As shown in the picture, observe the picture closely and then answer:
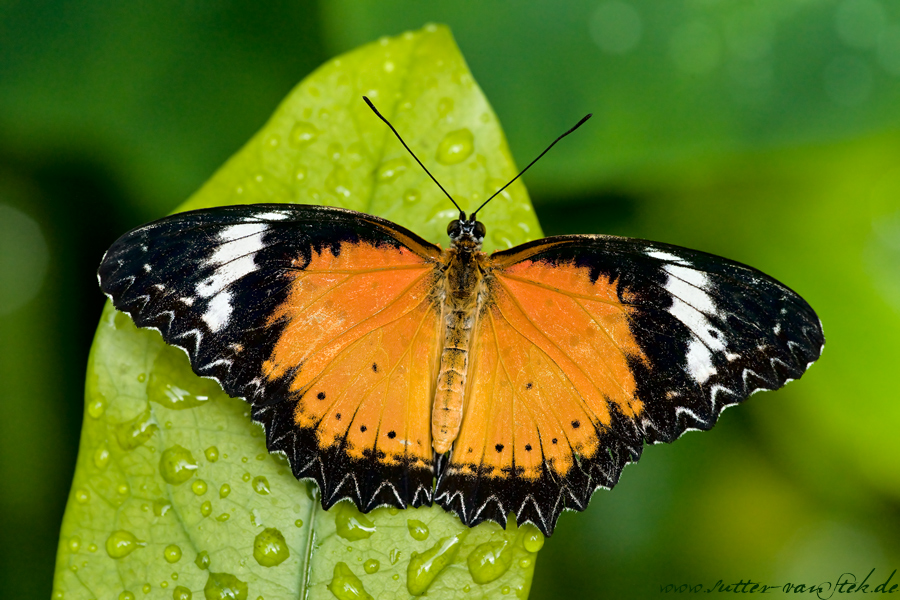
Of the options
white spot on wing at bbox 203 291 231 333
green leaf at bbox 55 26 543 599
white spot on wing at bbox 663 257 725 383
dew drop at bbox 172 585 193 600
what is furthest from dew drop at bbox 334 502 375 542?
white spot on wing at bbox 663 257 725 383

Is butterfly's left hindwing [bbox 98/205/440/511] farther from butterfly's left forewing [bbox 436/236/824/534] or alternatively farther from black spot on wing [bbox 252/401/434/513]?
butterfly's left forewing [bbox 436/236/824/534]

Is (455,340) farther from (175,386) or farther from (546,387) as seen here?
(175,386)

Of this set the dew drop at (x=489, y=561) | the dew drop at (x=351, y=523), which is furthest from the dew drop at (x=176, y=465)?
the dew drop at (x=489, y=561)

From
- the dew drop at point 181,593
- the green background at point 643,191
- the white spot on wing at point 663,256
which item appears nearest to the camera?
the dew drop at point 181,593

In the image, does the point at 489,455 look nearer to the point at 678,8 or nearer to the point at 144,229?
the point at 144,229

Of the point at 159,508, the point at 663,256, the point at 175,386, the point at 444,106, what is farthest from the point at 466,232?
the point at 159,508

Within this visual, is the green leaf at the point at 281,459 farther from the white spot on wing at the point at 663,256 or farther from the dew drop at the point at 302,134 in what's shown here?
the white spot on wing at the point at 663,256
